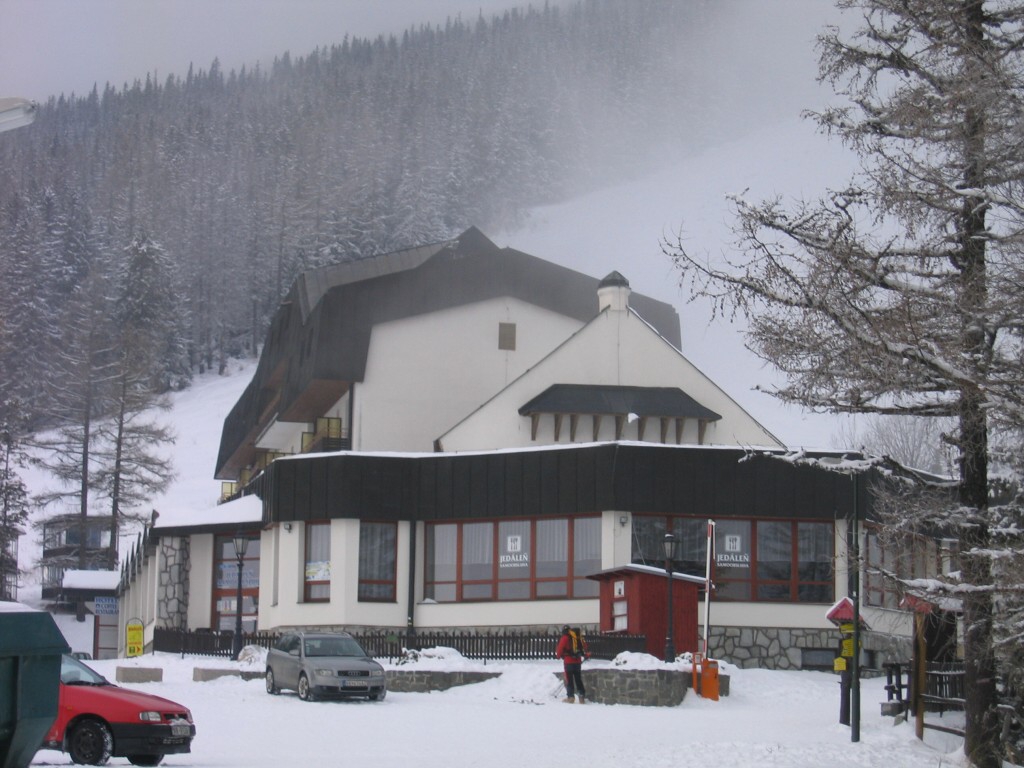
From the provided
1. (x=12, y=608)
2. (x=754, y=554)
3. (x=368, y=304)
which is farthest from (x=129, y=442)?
(x=12, y=608)

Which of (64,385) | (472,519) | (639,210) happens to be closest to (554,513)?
(472,519)

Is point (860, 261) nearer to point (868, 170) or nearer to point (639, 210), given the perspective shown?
point (868, 170)

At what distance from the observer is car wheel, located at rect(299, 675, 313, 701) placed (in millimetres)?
25406

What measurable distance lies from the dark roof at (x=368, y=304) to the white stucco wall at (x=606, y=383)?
4438 millimetres

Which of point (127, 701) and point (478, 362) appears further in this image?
point (478, 362)

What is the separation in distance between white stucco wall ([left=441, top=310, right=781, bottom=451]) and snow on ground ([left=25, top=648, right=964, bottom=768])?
32.5 ft

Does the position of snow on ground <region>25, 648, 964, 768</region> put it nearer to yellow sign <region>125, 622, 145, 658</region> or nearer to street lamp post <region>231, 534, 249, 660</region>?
street lamp post <region>231, 534, 249, 660</region>

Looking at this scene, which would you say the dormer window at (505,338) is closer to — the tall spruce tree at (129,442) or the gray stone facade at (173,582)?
the gray stone facade at (173,582)

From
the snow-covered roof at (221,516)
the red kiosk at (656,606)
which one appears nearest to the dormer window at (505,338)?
the snow-covered roof at (221,516)

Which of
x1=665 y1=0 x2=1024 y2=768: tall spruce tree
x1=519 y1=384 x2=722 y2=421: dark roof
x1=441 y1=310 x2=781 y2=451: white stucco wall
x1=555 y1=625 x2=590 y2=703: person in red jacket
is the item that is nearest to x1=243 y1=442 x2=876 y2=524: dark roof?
x1=441 y1=310 x2=781 y2=451: white stucco wall

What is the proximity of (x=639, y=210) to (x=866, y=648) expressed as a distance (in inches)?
5513

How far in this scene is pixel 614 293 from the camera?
40094 millimetres

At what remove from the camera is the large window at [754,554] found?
Result: 3428 cm

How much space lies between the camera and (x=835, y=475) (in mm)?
34594
